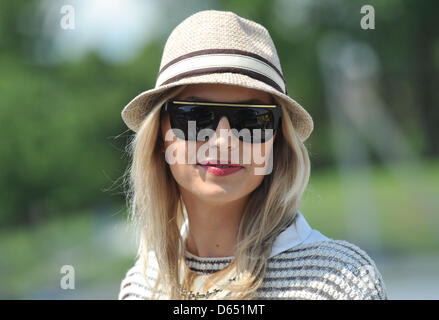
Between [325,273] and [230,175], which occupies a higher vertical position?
[230,175]

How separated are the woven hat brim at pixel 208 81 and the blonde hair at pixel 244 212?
2 centimetres

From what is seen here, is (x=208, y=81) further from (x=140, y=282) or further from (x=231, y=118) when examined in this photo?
(x=140, y=282)

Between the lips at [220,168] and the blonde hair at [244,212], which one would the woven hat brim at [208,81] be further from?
the lips at [220,168]

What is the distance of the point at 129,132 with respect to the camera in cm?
1167

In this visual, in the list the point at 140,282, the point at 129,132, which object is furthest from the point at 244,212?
the point at 129,132

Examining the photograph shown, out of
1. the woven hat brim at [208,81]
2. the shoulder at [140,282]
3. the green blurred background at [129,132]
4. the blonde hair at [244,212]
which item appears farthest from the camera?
the green blurred background at [129,132]

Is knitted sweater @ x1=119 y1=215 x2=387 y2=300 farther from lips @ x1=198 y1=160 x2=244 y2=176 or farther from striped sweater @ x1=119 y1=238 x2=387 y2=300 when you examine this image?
lips @ x1=198 y1=160 x2=244 y2=176

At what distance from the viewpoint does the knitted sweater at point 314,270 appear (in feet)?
5.58

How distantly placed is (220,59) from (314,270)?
0.74m

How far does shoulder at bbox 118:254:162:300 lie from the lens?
201 centimetres

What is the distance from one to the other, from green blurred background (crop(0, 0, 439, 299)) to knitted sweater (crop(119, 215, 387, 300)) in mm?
8147

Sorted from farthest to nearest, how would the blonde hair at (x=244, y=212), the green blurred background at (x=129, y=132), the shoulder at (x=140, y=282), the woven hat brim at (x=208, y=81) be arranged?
the green blurred background at (x=129, y=132), the shoulder at (x=140, y=282), the blonde hair at (x=244, y=212), the woven hat brim at (x=208, y=81)

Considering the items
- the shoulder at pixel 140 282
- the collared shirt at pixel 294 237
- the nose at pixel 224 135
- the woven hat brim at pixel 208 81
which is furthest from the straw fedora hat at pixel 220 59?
the shoulder at pixel 140 282

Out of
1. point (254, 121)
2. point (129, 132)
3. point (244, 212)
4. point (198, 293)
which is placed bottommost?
point (198, 293)
